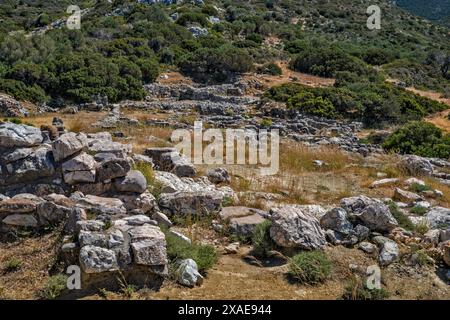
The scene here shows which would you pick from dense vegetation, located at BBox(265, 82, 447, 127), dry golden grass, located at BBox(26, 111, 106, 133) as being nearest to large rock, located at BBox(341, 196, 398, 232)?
dry golden grass, located at BBox(26, 111, 106, 133)

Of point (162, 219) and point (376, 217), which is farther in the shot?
point (376, 217)

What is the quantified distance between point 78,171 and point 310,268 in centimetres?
366

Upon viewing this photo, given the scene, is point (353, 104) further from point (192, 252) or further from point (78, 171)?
point (192, 252)

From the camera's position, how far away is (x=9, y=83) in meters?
22.8

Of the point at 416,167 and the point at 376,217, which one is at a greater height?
the point at 376,217

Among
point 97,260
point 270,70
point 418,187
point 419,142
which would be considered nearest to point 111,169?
point 97,260

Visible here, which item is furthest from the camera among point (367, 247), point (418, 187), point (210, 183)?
point (418, 187)

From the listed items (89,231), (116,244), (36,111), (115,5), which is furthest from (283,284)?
(115,5)

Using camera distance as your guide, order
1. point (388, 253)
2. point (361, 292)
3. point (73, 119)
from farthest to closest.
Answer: point (73, 119) → point (388, 253) → point (361, 292)

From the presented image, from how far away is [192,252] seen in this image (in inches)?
221

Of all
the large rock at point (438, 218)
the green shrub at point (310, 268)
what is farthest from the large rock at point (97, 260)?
the large rock at point (438, 218)

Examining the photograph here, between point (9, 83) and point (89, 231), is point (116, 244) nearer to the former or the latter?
point (89, 231)

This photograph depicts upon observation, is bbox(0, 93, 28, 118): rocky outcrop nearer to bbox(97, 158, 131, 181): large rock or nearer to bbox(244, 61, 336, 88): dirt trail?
bbox(97, 158, 131, 181): large rock

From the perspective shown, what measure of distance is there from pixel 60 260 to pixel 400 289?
4039mm
